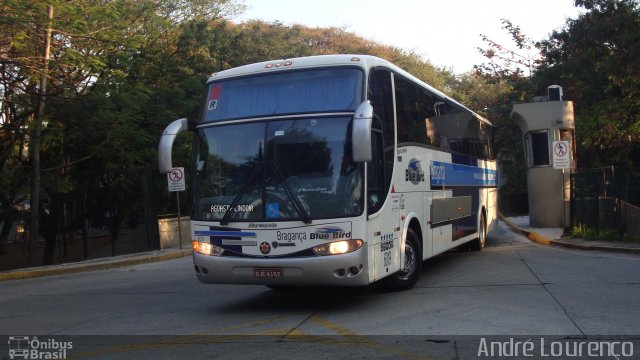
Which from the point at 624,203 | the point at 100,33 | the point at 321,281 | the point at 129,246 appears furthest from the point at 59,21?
the point at 624,203

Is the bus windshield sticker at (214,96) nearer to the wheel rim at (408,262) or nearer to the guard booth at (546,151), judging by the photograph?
the wheel rim at (408,262)

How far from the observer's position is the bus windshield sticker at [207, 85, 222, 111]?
8969 millimetres

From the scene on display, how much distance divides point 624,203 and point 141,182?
1530 centimetres

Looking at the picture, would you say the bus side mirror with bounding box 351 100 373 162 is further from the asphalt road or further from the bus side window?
the asphalt road

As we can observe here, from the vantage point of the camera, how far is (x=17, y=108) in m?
20.7

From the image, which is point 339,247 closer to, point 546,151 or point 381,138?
point 381,138

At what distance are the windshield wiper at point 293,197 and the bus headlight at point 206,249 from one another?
1.28 meters

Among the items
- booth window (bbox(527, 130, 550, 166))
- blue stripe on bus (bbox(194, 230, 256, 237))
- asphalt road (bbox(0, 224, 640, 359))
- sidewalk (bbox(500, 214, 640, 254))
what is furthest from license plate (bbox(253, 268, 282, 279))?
booth window (bbox(527, 130, 550, 166))

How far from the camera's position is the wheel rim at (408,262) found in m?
9.88

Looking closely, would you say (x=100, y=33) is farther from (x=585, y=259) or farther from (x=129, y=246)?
(x=585, y=259)

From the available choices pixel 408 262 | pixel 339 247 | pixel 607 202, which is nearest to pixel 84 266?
pixel 408 262

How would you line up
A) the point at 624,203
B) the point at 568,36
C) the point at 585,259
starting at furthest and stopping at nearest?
the point at 568,36, the point at 624,203, the point at 585,259

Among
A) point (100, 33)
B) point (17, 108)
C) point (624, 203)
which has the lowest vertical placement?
point (624, 203)

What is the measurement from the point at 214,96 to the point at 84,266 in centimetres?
1011
